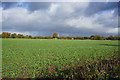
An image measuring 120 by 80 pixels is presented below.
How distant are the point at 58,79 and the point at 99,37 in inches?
3458

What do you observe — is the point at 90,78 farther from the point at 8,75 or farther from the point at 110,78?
the point at 8,75

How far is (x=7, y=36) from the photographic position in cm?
7688

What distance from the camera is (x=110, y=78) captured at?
161 inches

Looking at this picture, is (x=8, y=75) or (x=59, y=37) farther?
(x=59, y=37)

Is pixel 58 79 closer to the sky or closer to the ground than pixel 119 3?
closer to the ground

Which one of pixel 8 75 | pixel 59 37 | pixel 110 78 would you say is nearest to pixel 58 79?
pixel 110 78

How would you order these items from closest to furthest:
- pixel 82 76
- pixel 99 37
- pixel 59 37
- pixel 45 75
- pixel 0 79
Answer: pixel 82 76
pixel 0 79
pixel 45 75
pixel 99 37
pixel 59 37

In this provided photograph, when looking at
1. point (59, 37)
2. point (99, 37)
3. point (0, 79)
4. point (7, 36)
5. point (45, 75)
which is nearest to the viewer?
point (0, 79)

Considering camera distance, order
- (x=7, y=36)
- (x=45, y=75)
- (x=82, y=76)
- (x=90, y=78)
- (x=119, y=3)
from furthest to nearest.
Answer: (x=7, y=36), (x=119, y=3), (x=45, y=75), (x=82, y=76), (x=90, y=78)

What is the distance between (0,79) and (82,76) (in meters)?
4.26

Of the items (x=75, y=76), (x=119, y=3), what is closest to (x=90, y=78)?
(x=75, y=76)

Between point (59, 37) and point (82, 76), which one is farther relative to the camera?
point (59, 37)

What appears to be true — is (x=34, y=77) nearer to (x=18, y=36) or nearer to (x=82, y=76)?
(x=82, y=76)

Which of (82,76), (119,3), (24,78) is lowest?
(24,78)
